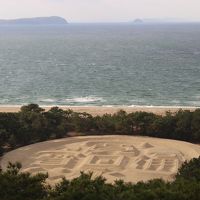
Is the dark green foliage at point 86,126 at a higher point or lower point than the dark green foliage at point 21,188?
lower

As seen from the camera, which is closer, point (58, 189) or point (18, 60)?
point (58, 189)

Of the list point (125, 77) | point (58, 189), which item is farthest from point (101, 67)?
point (58, 189)

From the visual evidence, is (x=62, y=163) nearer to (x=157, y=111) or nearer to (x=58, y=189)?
(x=58, y=189)

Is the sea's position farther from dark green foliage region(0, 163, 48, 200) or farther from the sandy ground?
dark green foliage region(0, 163, 48, 200)

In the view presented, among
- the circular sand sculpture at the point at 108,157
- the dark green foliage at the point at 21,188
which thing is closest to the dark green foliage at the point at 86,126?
the circular sand sculpture at the point at 108,157

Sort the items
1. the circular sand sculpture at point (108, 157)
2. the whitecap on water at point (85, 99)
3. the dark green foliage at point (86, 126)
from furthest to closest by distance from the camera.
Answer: the whitecap on water at point (85, 99), the dark green foliage at point (86, 126), the circular sand sculpture at point (108, 157)

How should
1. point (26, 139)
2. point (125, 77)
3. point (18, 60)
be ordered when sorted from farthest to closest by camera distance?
point (18, 60) < point (125, 77) < point (26, 139)

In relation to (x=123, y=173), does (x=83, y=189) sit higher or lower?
higher

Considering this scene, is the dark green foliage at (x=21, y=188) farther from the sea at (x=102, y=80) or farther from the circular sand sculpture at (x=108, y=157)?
the sea at (x=102, y=80)
